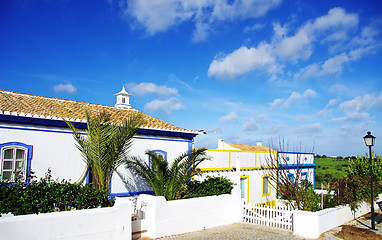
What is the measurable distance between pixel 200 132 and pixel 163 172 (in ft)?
12.7

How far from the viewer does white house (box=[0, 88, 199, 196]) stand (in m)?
9.59

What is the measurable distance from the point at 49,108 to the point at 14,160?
2.57 metres

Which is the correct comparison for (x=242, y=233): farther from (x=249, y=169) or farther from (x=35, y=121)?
(x=35, y=121)

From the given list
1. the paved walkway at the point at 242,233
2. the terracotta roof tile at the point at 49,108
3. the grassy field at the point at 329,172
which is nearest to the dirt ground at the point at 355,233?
the paved walkway at the point at 242,233

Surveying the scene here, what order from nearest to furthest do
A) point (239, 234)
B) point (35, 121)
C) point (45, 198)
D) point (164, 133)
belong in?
point (45, 198)
point (239, 234)
point (35, 121)
point (164, 133)

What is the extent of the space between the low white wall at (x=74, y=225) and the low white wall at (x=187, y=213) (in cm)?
96

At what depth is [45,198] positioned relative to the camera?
7.41m

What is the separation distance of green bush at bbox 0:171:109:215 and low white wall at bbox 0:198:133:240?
610 millimetres

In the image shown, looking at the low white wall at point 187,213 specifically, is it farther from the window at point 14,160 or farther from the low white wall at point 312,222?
the window at point 14,160

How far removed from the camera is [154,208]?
8.84 meters

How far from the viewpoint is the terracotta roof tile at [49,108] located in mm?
10125

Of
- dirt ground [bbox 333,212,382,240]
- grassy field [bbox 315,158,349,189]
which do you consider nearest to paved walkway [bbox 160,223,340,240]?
dirt ground [bbox 333,212,382,240]

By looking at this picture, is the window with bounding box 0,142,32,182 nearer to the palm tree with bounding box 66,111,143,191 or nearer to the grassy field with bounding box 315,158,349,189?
the palm tree with bounding box 66,111,143,191

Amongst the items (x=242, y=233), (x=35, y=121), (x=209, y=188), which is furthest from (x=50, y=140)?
(x=242, y=233)
